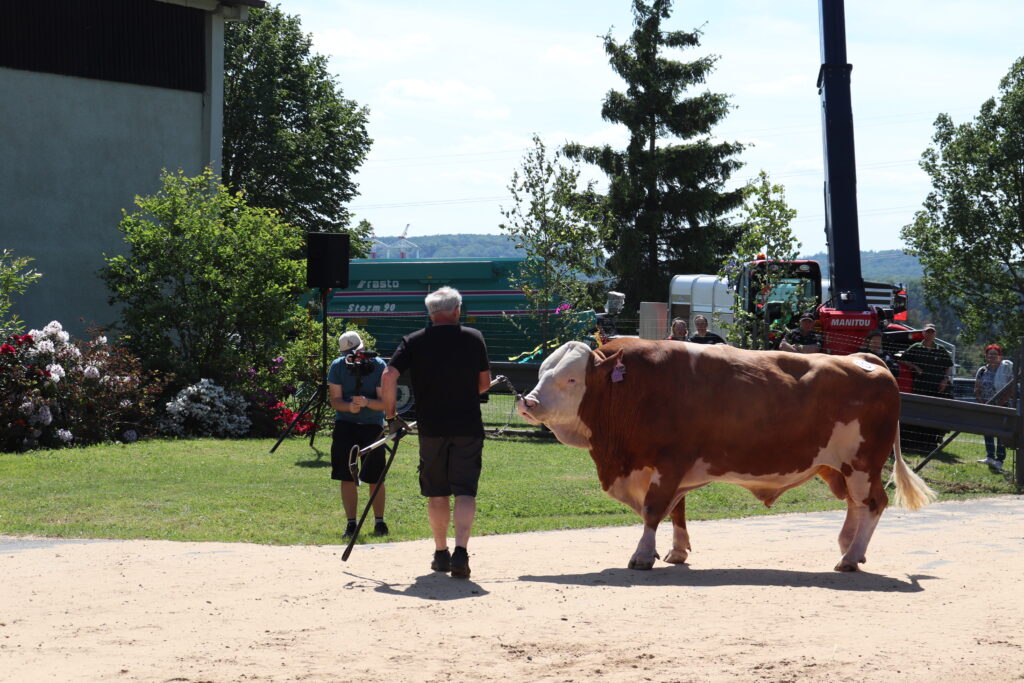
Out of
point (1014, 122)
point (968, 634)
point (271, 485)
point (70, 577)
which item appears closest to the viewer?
point (968, 634)

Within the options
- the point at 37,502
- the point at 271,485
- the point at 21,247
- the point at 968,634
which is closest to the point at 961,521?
the point at 968,634

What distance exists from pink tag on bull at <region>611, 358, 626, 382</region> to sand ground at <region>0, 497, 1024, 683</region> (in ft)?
4.71

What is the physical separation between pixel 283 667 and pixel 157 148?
68.9 feet

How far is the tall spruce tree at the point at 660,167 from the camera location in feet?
150

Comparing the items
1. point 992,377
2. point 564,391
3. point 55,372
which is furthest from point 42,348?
point 992,377

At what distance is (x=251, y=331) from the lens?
75.1ft

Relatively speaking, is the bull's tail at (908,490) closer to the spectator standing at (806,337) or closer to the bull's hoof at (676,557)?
the bull's hoof at (676,557)

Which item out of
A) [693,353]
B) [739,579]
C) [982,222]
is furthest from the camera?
[982,222]

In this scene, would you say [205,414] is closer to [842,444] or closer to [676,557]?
[676,557]

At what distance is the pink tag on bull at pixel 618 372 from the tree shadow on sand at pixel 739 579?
143 cm

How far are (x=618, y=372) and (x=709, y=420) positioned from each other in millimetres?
783

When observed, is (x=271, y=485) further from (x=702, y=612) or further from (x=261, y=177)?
(x=261, y=177)

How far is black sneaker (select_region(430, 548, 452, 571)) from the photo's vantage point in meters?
9.22

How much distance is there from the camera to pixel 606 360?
31.8 feet
